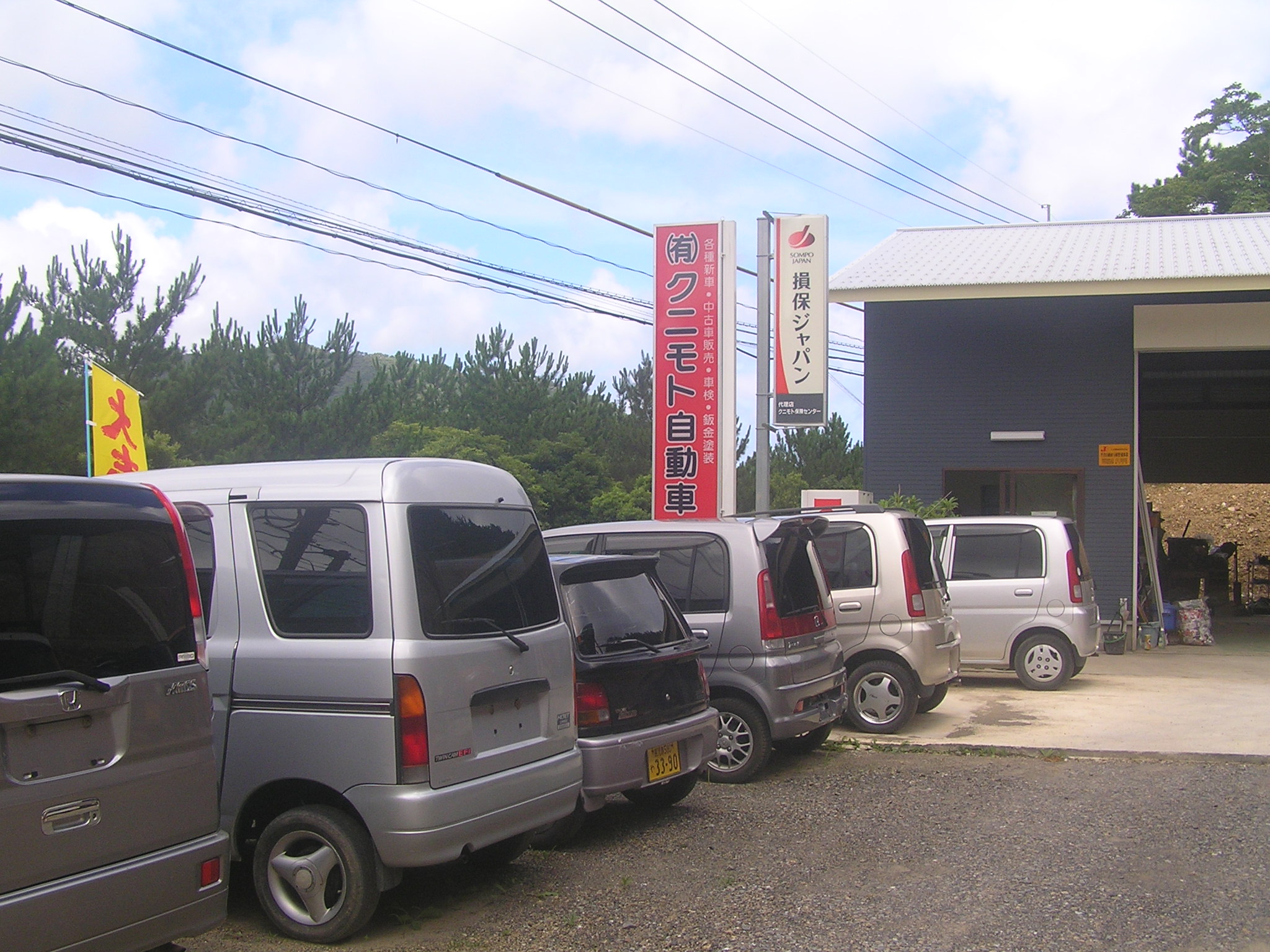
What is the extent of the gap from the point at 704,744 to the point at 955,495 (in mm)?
11894

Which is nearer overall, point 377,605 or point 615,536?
point 377,605

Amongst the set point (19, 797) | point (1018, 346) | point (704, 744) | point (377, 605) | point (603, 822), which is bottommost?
point (603, 822)

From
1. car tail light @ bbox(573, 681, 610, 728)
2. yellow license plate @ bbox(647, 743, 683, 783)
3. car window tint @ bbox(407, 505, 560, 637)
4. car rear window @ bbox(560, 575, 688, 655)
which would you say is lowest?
yellow license plate @ bbox(647, 743, 683, 783)

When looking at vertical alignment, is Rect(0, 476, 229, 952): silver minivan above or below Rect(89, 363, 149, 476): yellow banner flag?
→ below

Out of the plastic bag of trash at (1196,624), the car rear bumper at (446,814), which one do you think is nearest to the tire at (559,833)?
the car rear bumper at (446,814)

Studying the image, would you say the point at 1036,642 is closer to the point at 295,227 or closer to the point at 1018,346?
the point at 1018,346

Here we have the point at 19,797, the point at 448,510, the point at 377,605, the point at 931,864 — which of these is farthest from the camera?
the point at 931,864

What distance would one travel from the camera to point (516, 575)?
5.41 meters

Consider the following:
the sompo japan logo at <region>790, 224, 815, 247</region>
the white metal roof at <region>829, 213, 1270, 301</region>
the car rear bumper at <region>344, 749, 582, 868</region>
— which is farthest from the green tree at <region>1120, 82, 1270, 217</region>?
the car rear bumper at <region>344, 749, 582, 868</region>

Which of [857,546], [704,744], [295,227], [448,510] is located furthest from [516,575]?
[295,227]

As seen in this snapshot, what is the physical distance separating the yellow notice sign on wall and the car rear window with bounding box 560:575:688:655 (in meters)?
12.1

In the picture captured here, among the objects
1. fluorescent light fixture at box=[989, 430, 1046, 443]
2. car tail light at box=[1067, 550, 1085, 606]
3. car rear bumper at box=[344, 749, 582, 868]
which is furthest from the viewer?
fluorescent light fixture at box=[989, 430, 1046, 443]

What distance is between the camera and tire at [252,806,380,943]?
4.74 m

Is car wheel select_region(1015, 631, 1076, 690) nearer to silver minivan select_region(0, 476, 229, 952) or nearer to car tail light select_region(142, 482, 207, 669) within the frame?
silver minivan select_region(0, 476, 229, 952)
